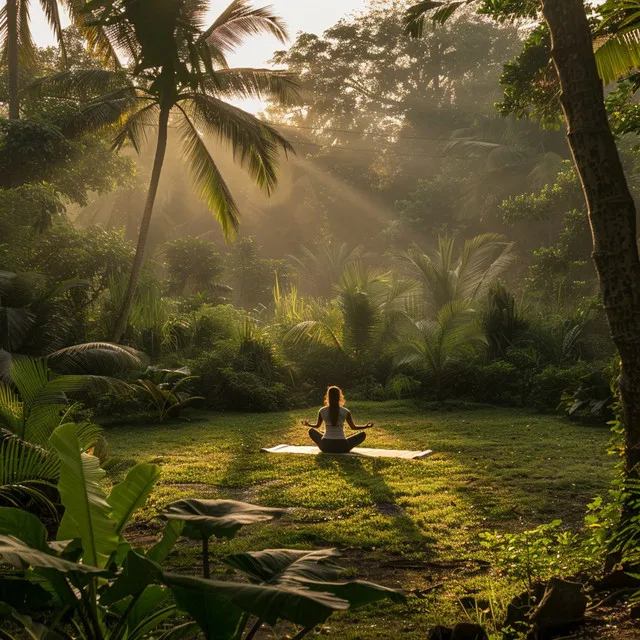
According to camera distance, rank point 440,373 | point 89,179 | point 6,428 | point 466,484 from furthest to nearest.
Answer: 1. point 89,179
2. point 440,373
3. point 466,484
4. point 6,428

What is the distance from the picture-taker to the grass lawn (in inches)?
192

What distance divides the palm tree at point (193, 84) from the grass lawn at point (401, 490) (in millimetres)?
5705

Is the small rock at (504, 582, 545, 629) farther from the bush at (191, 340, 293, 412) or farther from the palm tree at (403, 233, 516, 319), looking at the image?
the palm tree at (403, 233, 516, 319)

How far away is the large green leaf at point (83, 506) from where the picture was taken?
3305mm

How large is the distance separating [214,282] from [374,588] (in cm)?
3418

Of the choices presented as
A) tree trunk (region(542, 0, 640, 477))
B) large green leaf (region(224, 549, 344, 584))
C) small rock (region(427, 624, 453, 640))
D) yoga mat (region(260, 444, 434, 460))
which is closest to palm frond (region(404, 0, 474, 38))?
tree trunk (region(542, 0, 640, 477))

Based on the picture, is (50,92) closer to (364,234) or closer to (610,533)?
(610,533)

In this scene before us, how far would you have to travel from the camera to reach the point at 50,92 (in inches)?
666

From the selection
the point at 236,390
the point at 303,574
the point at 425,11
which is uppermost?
the point at 425,11

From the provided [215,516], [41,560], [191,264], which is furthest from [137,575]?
[191,264]

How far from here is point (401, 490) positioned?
25.5ft

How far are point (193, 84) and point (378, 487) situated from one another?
35.4ft

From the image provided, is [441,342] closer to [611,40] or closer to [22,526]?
[611,40]

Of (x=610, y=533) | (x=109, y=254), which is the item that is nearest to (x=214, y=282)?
(x=109, y=254)
